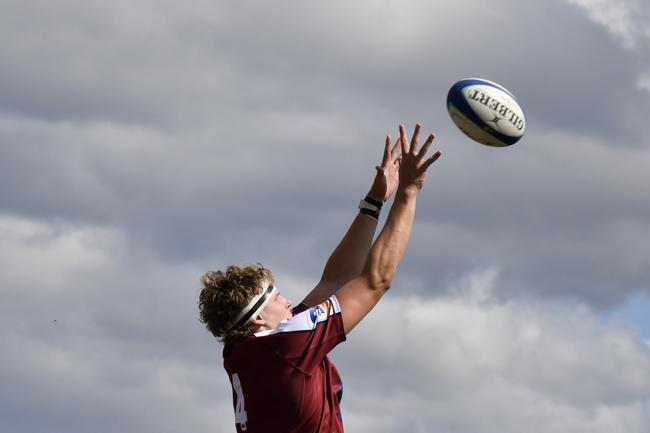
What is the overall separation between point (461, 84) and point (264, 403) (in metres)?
6.24

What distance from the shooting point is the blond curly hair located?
9602mm

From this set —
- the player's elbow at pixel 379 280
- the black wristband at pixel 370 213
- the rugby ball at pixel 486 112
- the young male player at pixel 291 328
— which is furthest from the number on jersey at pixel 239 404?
the rugby ball at pixel 486 112

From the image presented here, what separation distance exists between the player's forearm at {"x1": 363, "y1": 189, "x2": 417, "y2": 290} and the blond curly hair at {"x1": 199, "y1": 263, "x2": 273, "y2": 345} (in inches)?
40.1

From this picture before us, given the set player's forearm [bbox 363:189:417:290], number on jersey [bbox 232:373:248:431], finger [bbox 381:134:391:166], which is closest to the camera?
player's forearm [bbox 363:189:417:290]

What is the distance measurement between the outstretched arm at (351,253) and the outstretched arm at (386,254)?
1.14 metres

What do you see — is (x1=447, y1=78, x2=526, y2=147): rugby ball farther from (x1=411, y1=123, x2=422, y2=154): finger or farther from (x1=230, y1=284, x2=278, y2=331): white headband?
(x1=230, y1=284, x2=278, y2=331): white headband

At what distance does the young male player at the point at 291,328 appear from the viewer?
947cm

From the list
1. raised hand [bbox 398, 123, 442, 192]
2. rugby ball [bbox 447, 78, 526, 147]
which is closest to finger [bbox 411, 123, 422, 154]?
raised hand [bbox 398, 123, 442, 192]

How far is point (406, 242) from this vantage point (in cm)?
959

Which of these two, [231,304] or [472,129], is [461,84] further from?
[231,304]

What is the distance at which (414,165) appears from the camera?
9.92m

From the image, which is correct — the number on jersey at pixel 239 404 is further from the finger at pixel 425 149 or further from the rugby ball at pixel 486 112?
the rugby ball at pixel 486 112

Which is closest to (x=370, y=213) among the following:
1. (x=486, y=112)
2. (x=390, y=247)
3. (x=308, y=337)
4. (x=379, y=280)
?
(x=390, y=247)

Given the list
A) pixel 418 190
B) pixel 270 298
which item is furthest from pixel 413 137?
pixel 270 298
